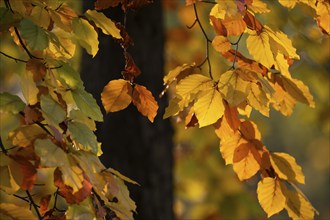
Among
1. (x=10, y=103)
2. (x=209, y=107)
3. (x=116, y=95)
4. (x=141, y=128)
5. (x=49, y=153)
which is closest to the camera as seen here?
(x=49, y=153)

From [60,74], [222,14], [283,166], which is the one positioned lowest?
[283,166]

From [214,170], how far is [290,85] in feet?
14.1

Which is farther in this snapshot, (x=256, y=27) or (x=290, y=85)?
(x=290, y=85)

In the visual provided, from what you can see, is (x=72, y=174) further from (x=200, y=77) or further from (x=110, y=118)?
(x=110, y=118)

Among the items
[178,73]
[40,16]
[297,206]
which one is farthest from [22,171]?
[297,206]

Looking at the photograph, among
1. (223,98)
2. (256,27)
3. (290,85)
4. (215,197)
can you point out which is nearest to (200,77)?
(223,98)

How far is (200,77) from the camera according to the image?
7.38ft

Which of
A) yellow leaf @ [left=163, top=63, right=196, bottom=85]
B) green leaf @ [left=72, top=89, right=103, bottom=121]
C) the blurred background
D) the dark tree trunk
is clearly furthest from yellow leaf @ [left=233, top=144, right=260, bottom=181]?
the blurred background

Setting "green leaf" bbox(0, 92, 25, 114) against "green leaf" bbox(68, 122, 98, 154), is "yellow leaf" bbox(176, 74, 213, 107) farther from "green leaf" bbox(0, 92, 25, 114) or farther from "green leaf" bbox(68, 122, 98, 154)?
"green leaf" bbox(0, 92, 25, 114)

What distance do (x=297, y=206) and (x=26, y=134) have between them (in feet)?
3.21

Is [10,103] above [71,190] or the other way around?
above

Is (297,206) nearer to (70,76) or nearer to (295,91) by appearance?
(295,91)

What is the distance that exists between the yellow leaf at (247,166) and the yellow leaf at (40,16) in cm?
77

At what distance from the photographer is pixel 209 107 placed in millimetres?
2217
